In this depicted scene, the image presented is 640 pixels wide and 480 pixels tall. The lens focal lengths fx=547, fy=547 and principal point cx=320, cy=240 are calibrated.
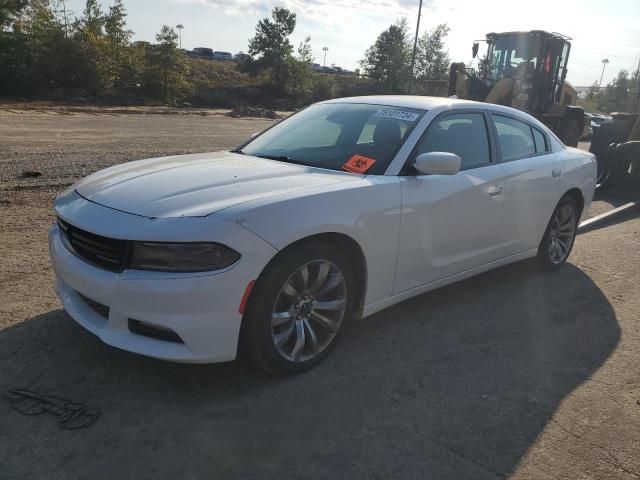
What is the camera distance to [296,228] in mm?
2932

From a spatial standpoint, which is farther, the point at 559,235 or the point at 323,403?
the point at 559,235

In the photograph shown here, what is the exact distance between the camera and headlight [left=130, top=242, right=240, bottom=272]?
2695mm

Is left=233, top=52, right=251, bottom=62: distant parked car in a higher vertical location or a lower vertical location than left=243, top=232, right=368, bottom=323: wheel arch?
higher

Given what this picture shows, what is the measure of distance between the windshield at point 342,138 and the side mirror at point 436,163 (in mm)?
243

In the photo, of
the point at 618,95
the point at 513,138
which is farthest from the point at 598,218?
the point at 618,95

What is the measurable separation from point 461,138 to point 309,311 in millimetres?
1940

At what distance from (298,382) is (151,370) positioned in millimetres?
851

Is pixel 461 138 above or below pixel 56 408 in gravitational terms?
above

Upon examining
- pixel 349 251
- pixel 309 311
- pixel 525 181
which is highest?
pixel 525 181

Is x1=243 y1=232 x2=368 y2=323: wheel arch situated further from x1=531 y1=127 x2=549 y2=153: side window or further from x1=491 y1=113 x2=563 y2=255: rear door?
x1=531 y1=127 x2=549 y2=153: side window

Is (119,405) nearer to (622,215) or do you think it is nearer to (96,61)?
(622,215)

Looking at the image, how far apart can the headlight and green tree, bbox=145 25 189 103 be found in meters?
32.7

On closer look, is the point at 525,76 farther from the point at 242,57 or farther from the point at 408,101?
the point at 242,57

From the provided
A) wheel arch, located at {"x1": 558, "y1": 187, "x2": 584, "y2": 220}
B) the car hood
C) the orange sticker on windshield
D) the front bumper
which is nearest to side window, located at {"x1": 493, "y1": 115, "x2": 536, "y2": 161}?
wheel arch, located at {"x1": 558, "y1": 187, "x2": 584, "y2": 220}
